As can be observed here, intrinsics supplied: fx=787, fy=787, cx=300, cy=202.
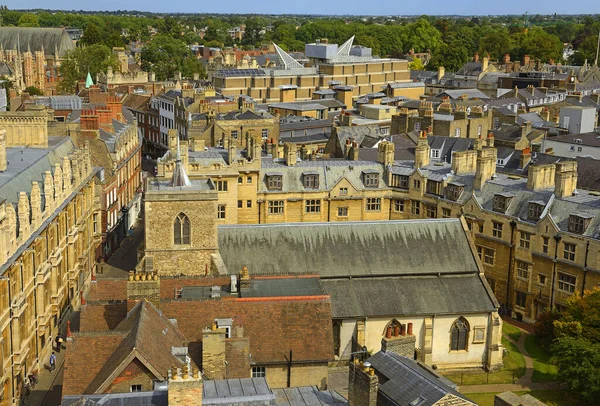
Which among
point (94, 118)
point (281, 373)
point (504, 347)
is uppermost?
point (94, 118)

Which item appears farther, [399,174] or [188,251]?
[399,174]

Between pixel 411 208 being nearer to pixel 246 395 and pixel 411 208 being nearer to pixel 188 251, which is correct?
pixel 188 251

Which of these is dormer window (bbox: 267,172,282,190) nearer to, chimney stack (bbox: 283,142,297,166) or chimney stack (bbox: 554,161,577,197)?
chimney stack (bbox: 283,142,297,166)

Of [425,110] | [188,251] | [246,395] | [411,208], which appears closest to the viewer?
[246,395]

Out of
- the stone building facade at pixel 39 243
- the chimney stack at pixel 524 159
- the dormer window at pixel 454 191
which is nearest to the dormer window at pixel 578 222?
the dormer window at pixel 454 191

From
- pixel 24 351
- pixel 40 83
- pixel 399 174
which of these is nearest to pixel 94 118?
pixel 399 174

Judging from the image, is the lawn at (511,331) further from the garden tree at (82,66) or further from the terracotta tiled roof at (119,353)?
the garden tree at (82,66)

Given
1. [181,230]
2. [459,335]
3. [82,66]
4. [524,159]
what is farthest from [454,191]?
[82,66]
